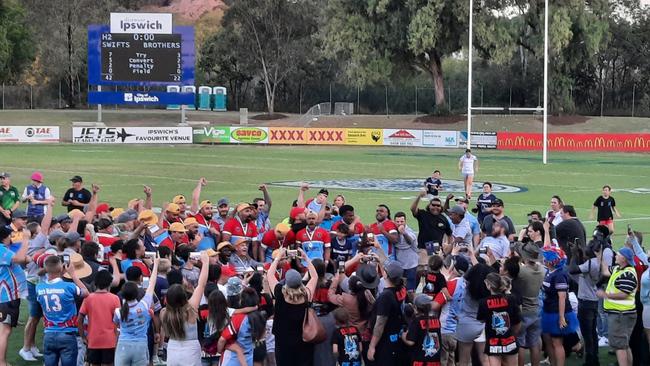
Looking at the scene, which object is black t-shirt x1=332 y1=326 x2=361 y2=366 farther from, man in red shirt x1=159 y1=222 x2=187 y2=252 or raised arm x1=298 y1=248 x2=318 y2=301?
man in red shirt x1=159 y1=222 x2=187 y2=252

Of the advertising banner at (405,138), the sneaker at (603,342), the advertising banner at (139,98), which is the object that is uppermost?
the advertising banner at (139,98)

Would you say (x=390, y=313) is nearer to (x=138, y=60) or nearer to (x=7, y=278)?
(x=7, y=278)

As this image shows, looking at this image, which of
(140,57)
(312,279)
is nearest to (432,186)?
(312,279)

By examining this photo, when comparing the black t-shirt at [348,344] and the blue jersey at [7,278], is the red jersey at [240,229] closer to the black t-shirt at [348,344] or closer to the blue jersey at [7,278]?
the blue jersey at [7,278]

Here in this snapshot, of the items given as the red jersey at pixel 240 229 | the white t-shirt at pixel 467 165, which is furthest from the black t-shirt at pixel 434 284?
the white t-shirt at pixel 467 165

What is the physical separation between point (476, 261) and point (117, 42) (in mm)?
50361

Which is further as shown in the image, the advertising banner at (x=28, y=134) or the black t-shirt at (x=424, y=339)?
the advertising banner at (x=28, y=134)

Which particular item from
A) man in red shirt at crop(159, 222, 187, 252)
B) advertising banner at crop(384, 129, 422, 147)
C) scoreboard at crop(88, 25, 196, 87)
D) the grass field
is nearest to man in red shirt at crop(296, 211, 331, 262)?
man in red shirt at crop(159, 222, 187, 252)

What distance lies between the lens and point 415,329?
1010 centimetres

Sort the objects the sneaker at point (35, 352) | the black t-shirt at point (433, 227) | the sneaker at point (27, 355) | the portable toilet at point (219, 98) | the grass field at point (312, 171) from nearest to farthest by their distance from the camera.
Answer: the sneaker at point (27, 355) < the sneaker at point (35, 352) < the black t-shirt at point (433, 227) < the grass field at point (312, 171) < the portable toilet at point (219, 98)

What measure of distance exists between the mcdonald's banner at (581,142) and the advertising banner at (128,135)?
61.5ft

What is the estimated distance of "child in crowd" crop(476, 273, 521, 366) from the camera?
10.7 metres

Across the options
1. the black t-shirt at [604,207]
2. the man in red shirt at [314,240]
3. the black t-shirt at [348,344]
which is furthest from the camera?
the black t-shirt at [604,207]

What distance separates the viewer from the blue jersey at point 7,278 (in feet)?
38.8
